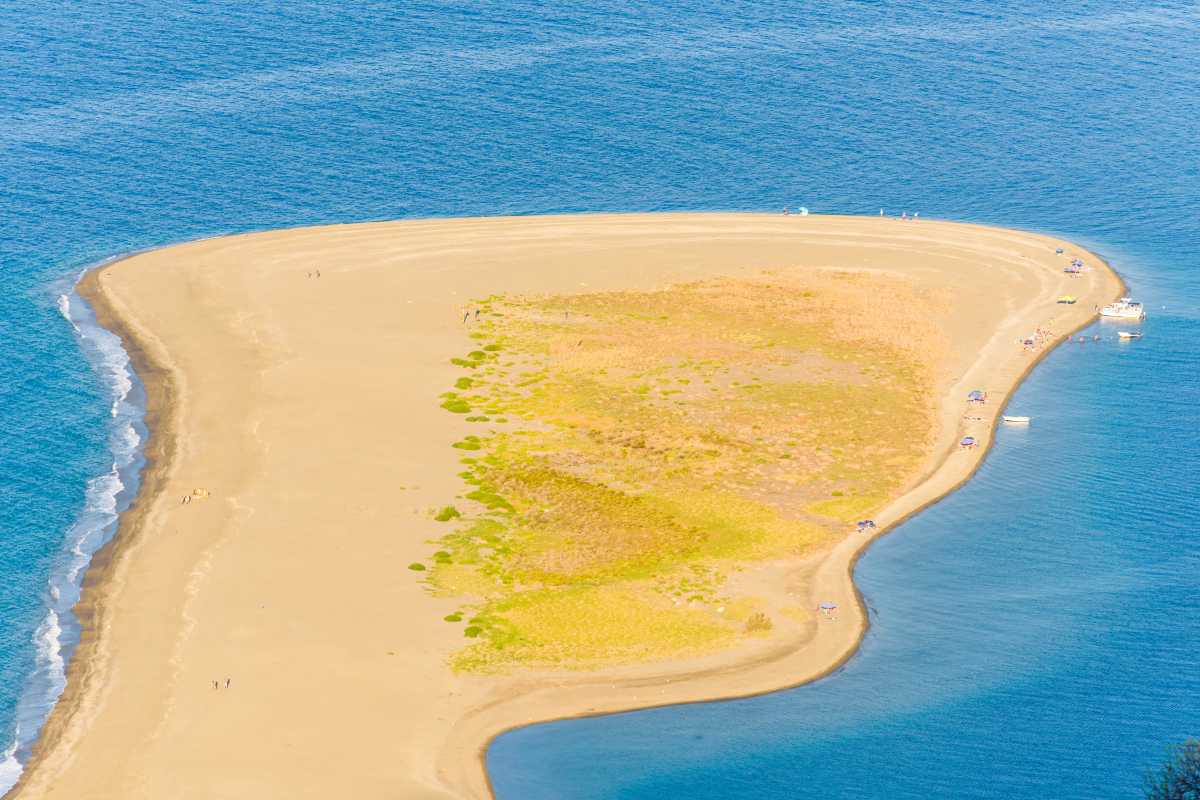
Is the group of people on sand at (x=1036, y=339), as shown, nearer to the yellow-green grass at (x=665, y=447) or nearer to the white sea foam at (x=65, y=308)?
the yellow-green grass at (x=665, y=447)

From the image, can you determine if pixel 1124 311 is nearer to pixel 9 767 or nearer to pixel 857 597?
pixel 857 597

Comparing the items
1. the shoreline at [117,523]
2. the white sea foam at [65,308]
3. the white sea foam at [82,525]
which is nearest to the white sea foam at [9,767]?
the white sea foam at [82,525]

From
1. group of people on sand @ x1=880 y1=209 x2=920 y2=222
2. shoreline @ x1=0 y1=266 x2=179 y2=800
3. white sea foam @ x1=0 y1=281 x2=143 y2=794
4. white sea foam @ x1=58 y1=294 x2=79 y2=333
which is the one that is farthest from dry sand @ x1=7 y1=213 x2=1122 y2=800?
white sea foam @ x1=58 y1=294 x2=79 y2=333

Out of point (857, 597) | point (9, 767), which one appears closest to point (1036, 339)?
point (857, 597)

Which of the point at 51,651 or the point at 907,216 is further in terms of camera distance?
the point at 907,216

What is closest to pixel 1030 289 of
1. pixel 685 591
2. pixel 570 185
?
pixel 570 185

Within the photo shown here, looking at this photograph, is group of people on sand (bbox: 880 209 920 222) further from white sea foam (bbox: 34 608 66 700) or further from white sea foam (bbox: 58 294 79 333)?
white sea foam (bbox: 34 608 66 700)
